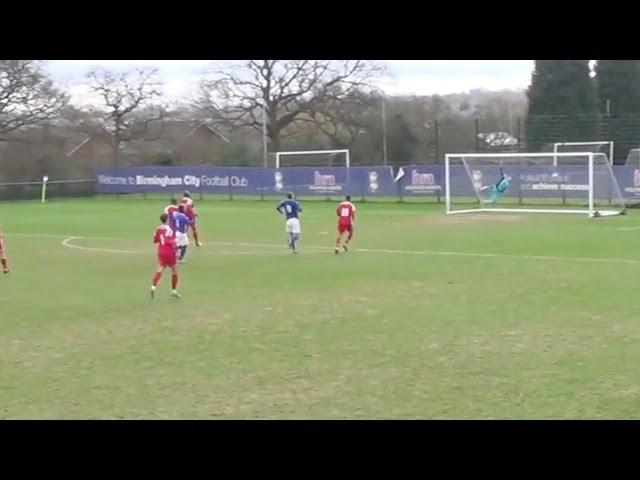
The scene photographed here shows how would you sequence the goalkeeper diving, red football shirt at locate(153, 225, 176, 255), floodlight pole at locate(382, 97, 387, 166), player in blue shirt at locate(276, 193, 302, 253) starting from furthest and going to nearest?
floodlight pole at locate(382, 97, 387, 166) < the goalkeeper diving < player in blue shirt at locate(276, 193, 302, 253) < red football shirt at locate(153, 225, 176, 255)

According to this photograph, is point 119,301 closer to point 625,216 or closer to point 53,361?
point 53,361

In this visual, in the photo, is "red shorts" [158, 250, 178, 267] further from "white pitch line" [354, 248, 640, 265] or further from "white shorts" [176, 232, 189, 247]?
"white pitch line" [354, 248, 640, 265]

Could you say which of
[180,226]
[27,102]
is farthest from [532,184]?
[27,102]

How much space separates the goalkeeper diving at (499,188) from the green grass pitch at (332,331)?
1399 cm

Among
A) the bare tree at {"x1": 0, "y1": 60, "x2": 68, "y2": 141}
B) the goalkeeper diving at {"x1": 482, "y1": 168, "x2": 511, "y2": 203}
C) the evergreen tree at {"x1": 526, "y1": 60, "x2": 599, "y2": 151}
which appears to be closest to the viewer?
the goalkeeper diving at {"x1": 482, "y1": 168, "x2": 511, "y2": 203}

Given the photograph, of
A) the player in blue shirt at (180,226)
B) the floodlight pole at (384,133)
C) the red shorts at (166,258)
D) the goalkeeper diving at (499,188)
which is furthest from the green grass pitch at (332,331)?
the floodlight pole at (384,133)

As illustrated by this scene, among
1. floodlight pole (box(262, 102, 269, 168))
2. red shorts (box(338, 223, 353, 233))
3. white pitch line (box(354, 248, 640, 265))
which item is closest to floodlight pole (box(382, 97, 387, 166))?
floodlight pole (box(262, 102, 269, 168))

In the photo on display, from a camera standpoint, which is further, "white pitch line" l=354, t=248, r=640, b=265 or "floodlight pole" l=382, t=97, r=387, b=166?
"floodlight pole" l=382, t=97, r=387, b=166

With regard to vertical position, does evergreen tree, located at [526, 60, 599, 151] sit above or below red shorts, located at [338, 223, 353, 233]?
above

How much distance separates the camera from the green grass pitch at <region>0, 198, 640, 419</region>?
29.0 ft

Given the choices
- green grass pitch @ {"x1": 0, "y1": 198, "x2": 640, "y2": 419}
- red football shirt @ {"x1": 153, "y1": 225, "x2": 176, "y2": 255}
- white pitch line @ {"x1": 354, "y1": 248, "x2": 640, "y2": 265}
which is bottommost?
green grass pitch @ {"x1": 0, "y1": 198, "x2": 640, "y2": 419}
